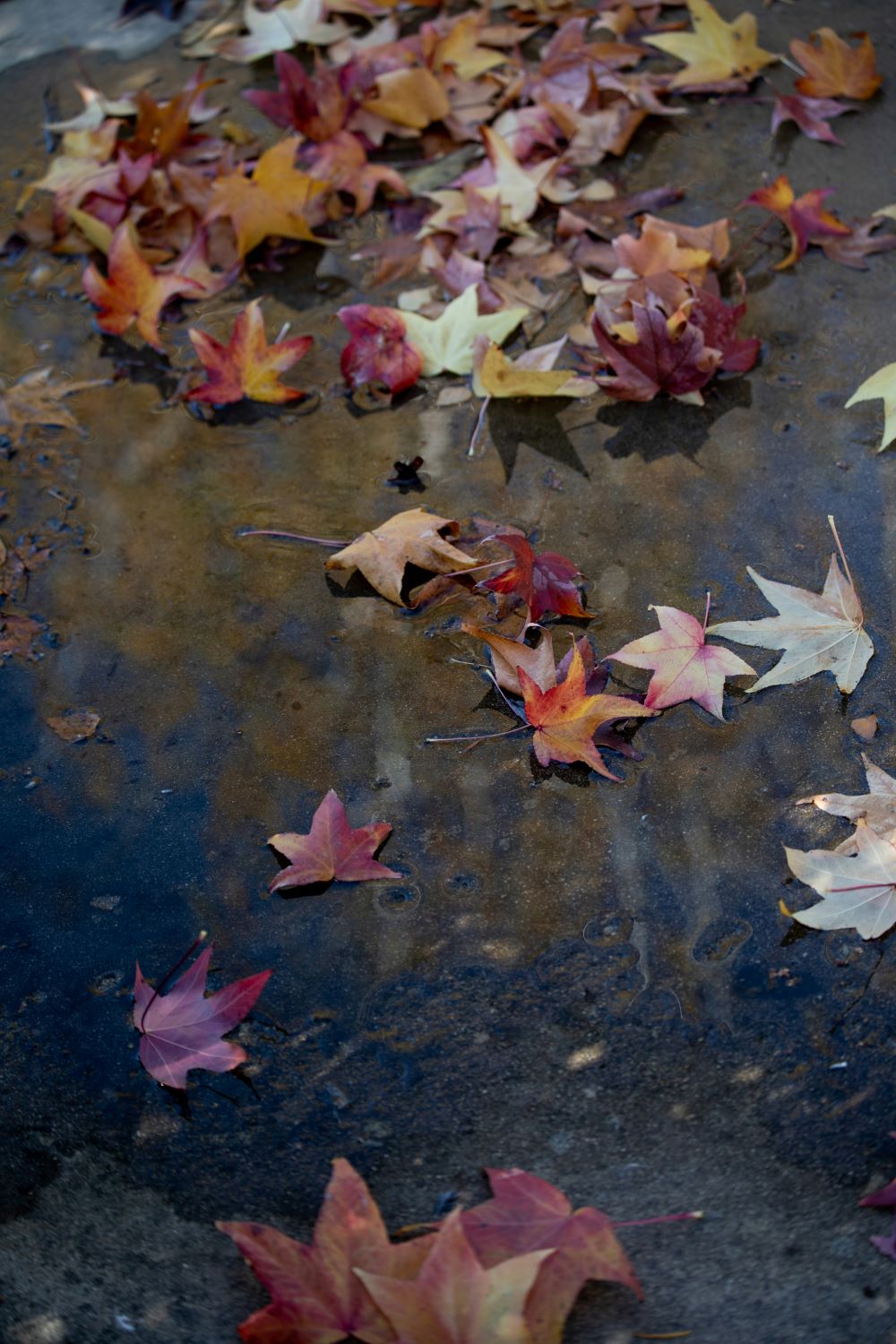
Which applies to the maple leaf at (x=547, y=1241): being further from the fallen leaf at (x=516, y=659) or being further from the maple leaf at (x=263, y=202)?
the maple leaf at (x=263, y=202)

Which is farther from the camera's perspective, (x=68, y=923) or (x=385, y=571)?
(x=385, y=571)

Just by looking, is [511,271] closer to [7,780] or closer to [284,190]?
[284,190]

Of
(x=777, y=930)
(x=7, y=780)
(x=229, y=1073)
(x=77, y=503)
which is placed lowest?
(x=777, y=930)

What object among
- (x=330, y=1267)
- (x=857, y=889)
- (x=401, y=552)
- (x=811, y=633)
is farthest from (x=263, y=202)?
(x=330, y=1267)

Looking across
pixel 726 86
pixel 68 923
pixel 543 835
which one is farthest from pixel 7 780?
pixel 726 86

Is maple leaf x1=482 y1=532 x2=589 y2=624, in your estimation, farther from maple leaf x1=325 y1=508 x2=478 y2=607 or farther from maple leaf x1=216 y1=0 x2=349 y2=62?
maple leaf x1=216 y1=0 x2=349 y2=62

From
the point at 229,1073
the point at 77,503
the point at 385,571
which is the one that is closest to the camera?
the point at 229,1073
